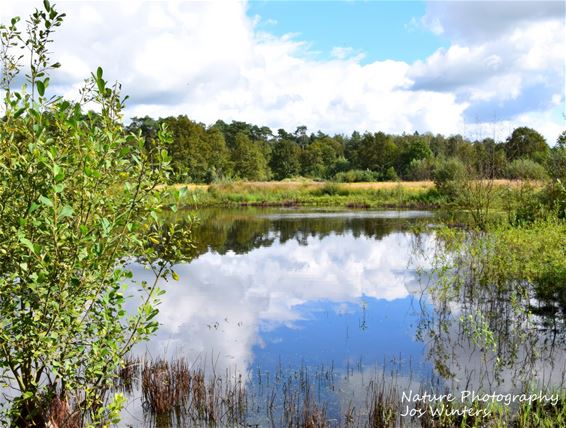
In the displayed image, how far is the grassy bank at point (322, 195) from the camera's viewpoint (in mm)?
53125

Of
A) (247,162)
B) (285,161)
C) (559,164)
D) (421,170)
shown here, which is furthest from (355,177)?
(559,164)

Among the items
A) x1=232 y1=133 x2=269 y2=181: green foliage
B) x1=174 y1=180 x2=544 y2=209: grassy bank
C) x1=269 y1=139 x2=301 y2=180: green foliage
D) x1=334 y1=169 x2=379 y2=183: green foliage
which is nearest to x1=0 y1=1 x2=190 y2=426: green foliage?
x1=174 y1=180 x2=544 y2=209: grassy bank

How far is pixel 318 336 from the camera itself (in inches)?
465

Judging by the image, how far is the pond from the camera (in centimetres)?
820

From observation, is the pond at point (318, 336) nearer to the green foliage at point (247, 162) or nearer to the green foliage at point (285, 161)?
the green foliage at point (247, 162)

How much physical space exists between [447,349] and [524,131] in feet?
256

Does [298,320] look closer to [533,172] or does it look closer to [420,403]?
[420,403]

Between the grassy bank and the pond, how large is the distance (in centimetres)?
2965

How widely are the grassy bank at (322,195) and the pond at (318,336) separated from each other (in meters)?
29.6

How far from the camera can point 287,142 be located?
3693 inches

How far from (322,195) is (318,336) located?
161 ft

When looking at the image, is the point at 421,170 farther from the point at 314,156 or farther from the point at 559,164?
the point at 559,164

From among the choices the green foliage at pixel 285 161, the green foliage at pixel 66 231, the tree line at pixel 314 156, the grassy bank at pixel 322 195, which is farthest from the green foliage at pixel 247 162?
the green foliage at pixel 66 231

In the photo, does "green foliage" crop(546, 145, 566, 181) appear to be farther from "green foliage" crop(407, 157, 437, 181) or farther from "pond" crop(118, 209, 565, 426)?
"green foliage" crop(407, 157, 437, 181)
